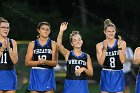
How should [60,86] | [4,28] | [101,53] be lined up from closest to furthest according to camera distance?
[4,28]
[101,53]
[60,86]

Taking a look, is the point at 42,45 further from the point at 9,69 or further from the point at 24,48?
the point at 24,48

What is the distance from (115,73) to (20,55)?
3.31m

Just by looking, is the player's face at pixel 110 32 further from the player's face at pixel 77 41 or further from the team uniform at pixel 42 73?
the team uniform at pixel 42 73

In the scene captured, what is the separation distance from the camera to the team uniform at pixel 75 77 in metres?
9.31

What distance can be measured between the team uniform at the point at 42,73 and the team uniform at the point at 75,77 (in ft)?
1.01

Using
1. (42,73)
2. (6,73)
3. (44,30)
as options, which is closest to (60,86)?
(42,73)

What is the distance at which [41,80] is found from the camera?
370 inches

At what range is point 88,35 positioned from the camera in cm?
2450

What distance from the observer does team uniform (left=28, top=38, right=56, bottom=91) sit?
9.38 metres

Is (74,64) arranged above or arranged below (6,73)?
above

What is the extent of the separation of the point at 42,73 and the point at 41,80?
5.0 inches

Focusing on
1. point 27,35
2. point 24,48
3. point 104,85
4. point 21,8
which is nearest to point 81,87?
point 104,85

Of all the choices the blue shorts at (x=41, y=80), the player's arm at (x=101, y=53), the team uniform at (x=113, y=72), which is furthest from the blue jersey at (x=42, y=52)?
the team uniform at (x=113, y=72)

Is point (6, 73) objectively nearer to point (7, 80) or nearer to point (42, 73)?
point (7, 80)
